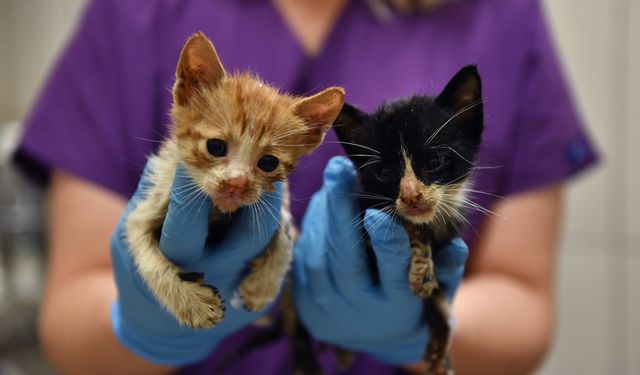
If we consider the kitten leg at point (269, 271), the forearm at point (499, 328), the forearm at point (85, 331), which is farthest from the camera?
the forearm at point (85, 331)

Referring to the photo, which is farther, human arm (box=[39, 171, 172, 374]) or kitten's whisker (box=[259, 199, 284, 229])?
human arm (box=[39, 171, 172, 374])

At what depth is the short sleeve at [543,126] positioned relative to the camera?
3.44 ft

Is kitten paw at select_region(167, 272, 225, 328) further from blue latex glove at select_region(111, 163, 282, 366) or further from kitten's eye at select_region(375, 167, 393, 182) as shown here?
kitten's eye at select_region(375, 167, 393, 182)

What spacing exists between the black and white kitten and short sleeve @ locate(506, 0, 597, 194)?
1.72 feet

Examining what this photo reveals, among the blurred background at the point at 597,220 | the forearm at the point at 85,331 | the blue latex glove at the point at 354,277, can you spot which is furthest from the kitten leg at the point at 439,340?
the blurred background at the point at 597,220

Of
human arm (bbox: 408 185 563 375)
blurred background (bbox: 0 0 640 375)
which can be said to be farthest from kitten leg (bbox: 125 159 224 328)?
blurred background (bbox: 0 0 640 375)

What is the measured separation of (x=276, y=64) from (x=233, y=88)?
0.45 m

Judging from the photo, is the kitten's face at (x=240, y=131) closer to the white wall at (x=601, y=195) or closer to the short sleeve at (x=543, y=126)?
the short sleeve at (x=543, y=126)

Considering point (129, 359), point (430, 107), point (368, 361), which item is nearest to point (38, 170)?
point (129, 359)

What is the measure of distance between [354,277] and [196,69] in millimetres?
282

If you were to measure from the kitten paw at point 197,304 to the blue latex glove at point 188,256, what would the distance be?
19 mm

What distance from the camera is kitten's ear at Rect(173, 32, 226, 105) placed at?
0.44m

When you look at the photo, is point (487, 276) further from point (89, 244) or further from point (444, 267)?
point (89, 244)

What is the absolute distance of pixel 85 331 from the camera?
100cm
